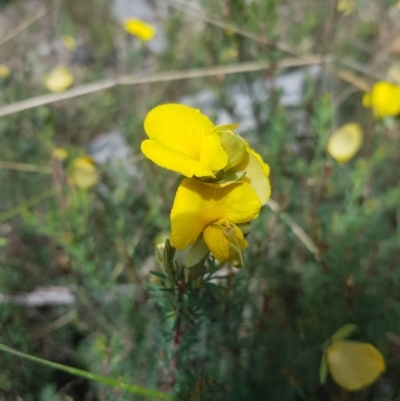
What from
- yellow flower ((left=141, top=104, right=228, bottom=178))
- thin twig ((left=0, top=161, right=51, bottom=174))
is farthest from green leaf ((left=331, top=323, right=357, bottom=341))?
thin twig ((left=0, top=161, right=51, bottom=174))

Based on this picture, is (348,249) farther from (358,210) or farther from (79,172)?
(79,172)

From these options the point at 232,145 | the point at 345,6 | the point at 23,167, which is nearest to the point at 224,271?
the point at 232,145

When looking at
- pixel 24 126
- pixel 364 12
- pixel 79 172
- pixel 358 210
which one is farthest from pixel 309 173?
pixel 364 12

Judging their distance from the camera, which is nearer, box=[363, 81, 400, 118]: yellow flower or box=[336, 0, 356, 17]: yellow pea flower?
box=[363, 81, 400, 118]: yellow flower

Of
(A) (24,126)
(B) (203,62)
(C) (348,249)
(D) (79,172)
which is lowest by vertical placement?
(C) (348,249)

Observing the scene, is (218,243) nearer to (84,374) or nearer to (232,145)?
(232,145)

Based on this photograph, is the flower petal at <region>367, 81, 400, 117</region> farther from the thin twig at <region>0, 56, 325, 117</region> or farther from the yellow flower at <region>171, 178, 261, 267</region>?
the yellow flower at <region>171, 178, 261, 267</region>

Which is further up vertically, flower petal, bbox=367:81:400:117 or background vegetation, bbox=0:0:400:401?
flower petal, bbox=367:81:400:117
